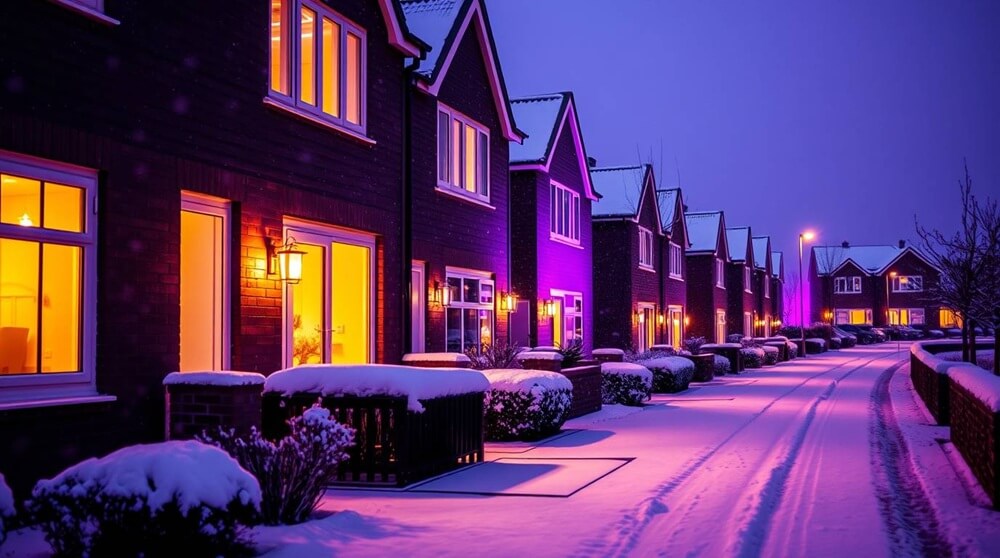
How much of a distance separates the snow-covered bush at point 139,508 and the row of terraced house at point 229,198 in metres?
2.44

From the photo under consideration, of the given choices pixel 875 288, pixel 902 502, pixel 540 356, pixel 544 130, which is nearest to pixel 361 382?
pixel 902 502

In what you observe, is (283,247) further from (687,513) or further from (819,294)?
(819,294)

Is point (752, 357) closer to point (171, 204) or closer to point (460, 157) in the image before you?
point (460, 157)

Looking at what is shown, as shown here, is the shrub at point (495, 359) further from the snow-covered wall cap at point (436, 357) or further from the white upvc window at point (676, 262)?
the white upvc window at point (676, 262)

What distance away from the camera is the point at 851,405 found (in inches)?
843

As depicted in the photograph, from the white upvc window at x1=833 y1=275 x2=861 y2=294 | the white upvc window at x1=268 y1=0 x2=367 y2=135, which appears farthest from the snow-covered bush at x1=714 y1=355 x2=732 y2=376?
the white upvc window at x1=833 y1=275 x2=861 y2=294

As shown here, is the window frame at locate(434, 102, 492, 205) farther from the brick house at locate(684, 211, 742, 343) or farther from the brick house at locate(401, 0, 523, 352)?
the brick house at locate(684, 211, 742, 343)

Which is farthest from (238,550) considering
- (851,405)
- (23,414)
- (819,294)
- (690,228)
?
(819,294)

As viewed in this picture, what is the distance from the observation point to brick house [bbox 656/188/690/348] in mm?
40438

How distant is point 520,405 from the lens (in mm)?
14680

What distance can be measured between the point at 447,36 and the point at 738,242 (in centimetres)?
4918

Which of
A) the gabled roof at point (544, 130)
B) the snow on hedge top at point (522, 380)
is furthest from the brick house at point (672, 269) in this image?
the snow on hedge top at point (522, 380)

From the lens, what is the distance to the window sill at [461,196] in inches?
711

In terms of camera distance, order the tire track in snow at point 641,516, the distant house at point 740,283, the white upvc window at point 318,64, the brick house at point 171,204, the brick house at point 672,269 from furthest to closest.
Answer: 1. the distant house at point 740,283
2. the brick house at point 672,269
3. the white upvc window at point 318,64
4. the brick house at point 171,204
5. the tire track in snow at point 641,516
